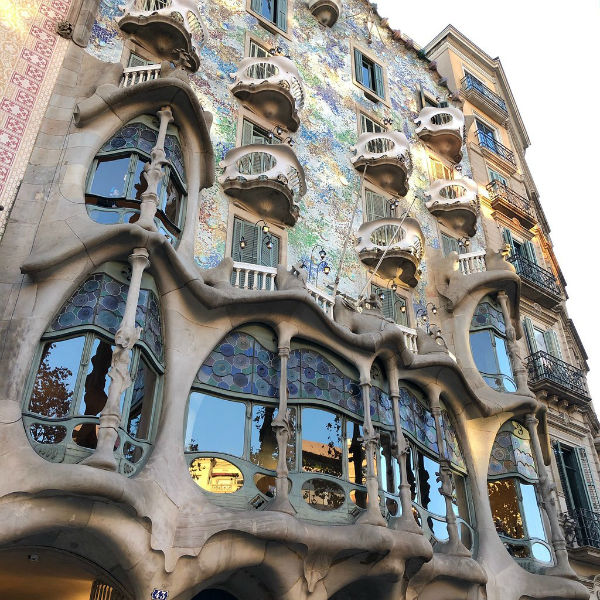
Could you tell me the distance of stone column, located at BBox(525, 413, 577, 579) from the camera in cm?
1445

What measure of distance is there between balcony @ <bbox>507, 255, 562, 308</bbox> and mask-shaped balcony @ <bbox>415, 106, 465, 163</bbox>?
171 inches

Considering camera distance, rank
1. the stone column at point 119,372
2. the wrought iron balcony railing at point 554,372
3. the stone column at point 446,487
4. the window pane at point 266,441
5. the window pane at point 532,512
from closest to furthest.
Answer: the stone column at point 119,372
the window pane at point 266,441
the stone column at point 446,487
the window pane at point 532,512
the wrought iron balcony railing at point 554,372

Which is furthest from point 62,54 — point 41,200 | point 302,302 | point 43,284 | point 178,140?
point 302,302

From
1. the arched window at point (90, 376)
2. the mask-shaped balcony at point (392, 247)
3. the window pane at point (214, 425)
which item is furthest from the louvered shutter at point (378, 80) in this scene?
the window pane at point (214, 425)

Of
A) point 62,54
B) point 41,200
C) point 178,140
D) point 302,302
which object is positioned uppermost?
point 62,54

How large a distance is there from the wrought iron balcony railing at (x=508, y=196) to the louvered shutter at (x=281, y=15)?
9.28m

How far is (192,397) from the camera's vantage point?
37.1 ft

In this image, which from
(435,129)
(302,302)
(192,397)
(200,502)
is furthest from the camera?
(435,129)

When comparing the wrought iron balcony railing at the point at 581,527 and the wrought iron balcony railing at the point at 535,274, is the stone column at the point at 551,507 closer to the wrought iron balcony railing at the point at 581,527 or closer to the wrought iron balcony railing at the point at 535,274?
the wrought iron balcony railing at the point at 581,527

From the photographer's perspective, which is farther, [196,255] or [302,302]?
[196,255]

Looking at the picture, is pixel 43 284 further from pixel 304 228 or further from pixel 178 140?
pixel 304 228

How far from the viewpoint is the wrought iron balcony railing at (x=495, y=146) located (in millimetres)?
25141

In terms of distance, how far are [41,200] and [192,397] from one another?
14.7ft

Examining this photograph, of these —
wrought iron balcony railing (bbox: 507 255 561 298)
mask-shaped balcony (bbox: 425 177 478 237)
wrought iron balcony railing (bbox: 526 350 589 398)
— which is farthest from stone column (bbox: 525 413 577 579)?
mask-shaped balcony (bbox: 425 177 478 237)
